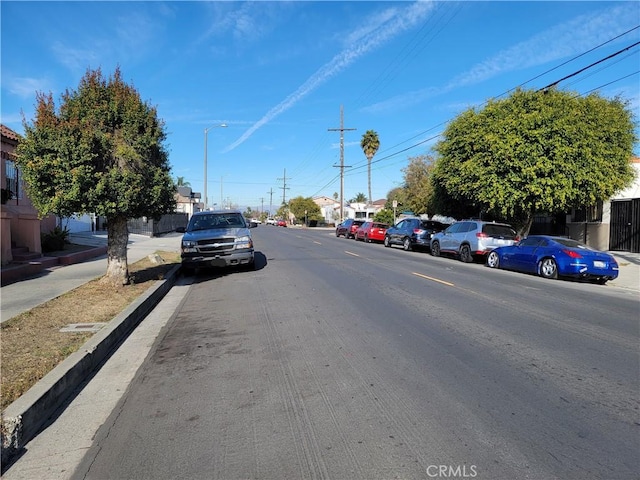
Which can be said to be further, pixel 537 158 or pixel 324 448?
pixel 537 158

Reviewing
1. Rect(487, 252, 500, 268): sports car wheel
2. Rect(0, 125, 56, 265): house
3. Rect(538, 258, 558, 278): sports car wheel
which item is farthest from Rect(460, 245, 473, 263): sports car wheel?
Rect(0, 125, 56, 265): house

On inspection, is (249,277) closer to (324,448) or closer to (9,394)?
(9,394)

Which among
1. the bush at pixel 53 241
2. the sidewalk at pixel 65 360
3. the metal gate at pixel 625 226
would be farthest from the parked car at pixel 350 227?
the sidewalk at pixel 65 360

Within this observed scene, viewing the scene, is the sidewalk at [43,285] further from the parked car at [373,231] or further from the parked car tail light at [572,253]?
the parked car at [373,231]

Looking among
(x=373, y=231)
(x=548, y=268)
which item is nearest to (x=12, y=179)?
(x=548, y=268)

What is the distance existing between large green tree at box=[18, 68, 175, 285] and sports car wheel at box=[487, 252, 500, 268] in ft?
38.5

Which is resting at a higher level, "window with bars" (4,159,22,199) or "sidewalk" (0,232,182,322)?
"window with bars" (4,159,22,199)

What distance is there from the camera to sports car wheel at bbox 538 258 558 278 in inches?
542

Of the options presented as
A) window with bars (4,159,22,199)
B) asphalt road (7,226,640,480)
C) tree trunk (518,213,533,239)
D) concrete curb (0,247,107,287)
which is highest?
window with bars (4,159,22,199)

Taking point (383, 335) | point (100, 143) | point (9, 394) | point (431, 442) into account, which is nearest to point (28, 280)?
point (100, 143)

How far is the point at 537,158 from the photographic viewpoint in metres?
Result: 17.6

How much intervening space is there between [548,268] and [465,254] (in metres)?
4.55

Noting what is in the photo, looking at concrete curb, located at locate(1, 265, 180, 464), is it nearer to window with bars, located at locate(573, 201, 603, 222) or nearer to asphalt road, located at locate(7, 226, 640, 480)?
asphalt road, located at locate(7, 226, 640, 480)

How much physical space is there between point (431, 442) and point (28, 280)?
1090 cm
